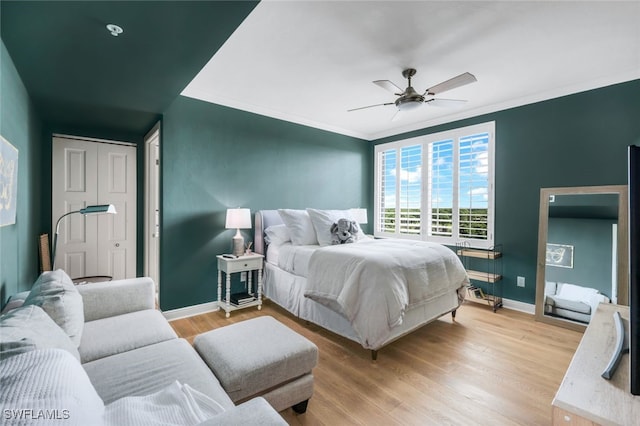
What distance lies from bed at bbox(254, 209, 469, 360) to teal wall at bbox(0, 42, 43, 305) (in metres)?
2.21

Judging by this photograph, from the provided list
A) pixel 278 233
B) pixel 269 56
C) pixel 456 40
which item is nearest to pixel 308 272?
pixel 278 233

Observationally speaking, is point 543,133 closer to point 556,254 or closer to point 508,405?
point 556,254

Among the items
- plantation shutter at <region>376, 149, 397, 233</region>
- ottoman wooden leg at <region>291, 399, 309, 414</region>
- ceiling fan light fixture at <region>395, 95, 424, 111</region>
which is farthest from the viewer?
plantation shutter at <region>376, 149, 397, 233</region>

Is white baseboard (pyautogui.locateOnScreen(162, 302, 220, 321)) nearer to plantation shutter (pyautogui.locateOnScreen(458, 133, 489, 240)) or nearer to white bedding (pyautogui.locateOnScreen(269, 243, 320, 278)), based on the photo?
white bedding (pyautogui.locateOnScreen(269, 243, 320, 278))

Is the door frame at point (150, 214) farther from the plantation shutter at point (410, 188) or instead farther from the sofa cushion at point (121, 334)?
the plantation shutter at point (410, 188)

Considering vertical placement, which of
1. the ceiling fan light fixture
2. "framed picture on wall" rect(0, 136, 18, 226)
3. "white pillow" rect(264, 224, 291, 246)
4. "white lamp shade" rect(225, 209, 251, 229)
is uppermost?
the ceiling fan light fixture

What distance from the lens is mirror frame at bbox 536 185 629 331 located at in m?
2.87

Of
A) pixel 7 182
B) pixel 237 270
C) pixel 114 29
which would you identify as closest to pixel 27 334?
pixel 7 182

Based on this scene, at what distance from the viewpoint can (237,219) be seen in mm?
3350

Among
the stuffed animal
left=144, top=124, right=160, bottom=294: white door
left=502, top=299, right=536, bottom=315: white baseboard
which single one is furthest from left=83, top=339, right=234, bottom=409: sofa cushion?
left=502, top=299, right=536, bottom=315: white baseboard

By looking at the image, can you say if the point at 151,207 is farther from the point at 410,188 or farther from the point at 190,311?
the point at 410,188

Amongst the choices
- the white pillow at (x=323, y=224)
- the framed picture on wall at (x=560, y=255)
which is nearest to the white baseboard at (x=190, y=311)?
the white pillow at (x=323, y=224)

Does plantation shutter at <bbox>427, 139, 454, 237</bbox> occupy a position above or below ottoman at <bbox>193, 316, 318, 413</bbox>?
above

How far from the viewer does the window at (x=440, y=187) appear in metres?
3.93
